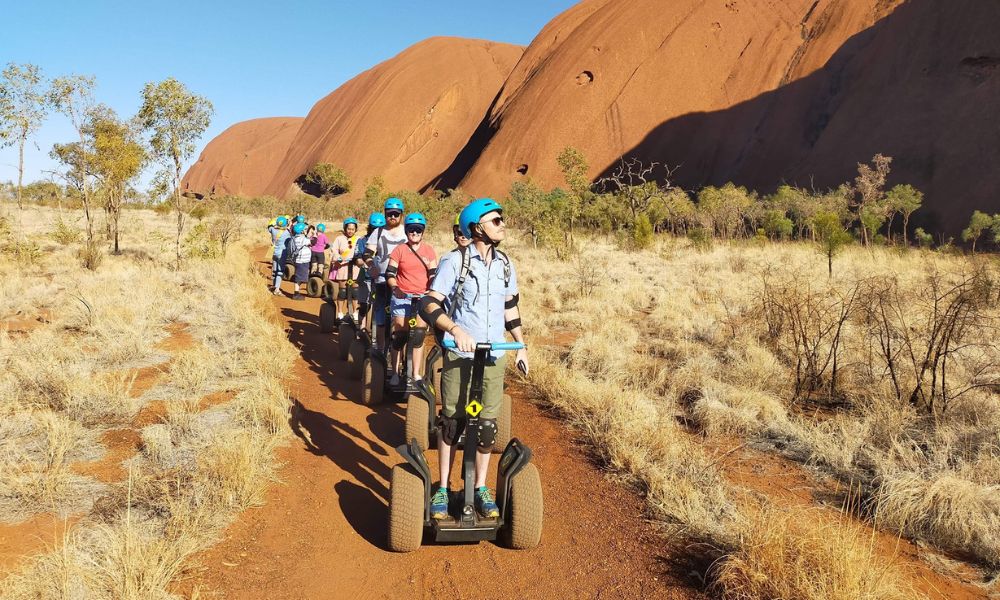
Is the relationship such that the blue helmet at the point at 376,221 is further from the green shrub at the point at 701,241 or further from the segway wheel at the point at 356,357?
the green shrub at the point at 701,241

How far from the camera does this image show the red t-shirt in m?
6.13

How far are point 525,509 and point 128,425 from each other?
416 cm

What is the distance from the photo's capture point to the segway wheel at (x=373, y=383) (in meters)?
6.37

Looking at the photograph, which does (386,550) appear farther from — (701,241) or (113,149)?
(701,241)

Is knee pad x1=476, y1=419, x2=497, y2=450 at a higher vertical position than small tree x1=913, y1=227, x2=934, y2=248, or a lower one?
lower

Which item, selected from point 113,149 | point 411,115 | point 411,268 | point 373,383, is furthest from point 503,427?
point 411,115

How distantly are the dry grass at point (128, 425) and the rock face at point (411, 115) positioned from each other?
76457 millimetres

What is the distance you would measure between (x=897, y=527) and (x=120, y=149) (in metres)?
18.5

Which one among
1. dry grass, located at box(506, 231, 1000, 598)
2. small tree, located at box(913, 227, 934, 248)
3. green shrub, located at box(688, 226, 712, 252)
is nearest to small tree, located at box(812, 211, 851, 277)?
dry grass, located at box(506, 231, 1000, 598)

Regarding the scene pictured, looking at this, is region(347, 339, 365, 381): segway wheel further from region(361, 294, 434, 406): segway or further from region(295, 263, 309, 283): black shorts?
region(295, 263, 309, 283): black shorts

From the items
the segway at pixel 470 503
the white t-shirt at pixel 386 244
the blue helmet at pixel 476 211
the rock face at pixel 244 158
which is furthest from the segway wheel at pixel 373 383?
the rock face at pixel 244 158

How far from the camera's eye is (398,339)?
20.6 ft

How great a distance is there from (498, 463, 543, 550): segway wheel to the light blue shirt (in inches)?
34.0

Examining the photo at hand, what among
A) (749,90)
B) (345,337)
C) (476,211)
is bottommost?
(345,337)
